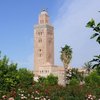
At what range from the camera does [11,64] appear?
2823 cm

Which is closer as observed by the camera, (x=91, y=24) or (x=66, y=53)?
(x=91, y=24)

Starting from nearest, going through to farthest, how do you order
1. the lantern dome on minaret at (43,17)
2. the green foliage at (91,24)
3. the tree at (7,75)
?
1. the green foliage at (91,24)
2. the tree at (7,75)
3. the lantern dome on minaret at (43,17)

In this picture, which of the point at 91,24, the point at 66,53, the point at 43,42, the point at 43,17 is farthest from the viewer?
the point at 43,17

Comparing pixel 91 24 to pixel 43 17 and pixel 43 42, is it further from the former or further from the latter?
pixel 43 17

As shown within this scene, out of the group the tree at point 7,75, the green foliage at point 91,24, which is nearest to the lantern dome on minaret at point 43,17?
the tree at point 7,75

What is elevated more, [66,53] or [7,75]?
[66,53]

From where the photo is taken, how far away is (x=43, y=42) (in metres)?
146

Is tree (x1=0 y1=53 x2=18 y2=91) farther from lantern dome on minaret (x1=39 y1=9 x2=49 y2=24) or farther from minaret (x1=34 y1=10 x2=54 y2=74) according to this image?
lantern dome on minaret (x1=39 y1=9 x2=49 y2=24)

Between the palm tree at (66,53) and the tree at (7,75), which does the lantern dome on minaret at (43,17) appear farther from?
the tree at (7,75)

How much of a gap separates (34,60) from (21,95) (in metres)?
129

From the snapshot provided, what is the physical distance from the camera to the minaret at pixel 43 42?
143m

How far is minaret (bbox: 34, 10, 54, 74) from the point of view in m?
143

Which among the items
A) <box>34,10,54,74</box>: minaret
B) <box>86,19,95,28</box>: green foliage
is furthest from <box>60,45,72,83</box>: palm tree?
<box>86,19,95,28</box>: green foliage

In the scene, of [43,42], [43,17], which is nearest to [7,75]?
[43,42]
